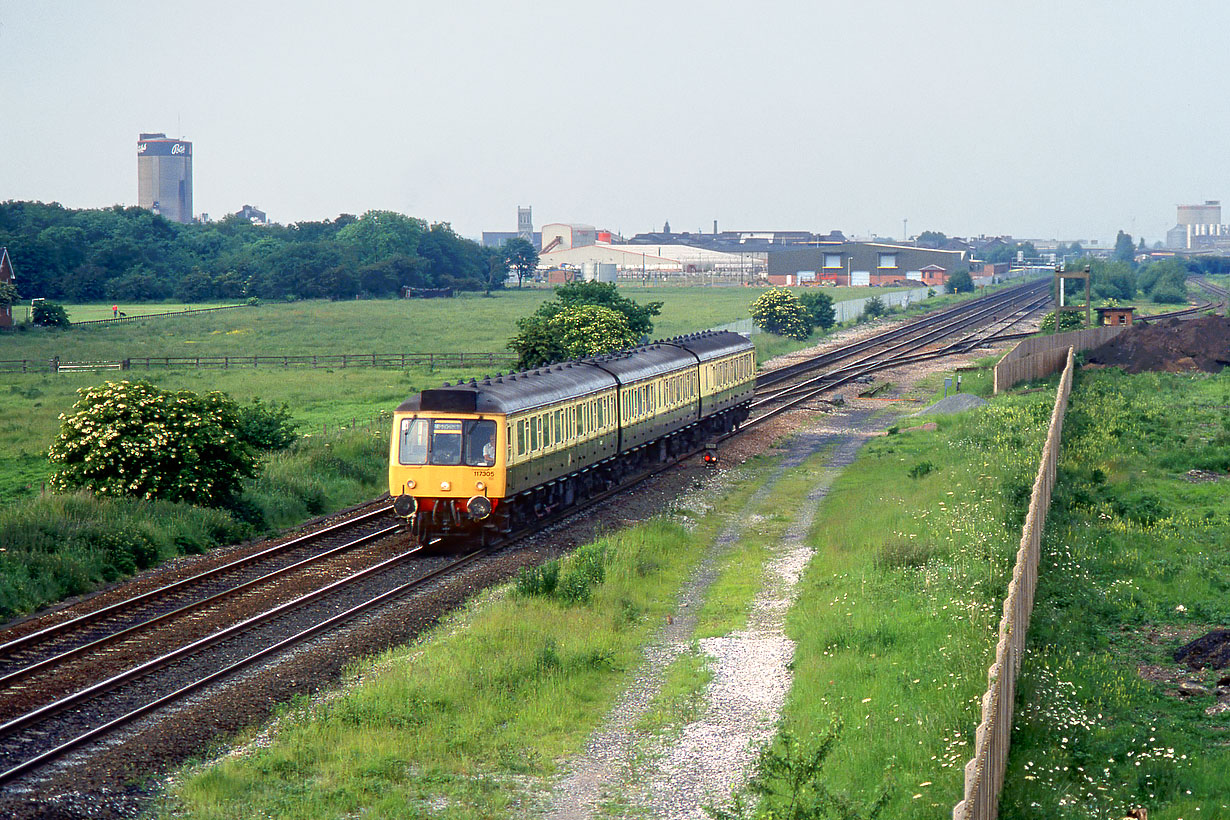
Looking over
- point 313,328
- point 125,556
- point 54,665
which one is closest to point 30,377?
point 313,328

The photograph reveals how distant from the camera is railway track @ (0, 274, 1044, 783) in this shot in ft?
47.1

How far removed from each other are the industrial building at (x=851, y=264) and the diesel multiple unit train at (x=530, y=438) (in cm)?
14048

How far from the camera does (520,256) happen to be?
182625 mm

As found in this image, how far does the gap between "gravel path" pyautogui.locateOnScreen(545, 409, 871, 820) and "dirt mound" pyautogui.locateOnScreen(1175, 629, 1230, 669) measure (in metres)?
4.95

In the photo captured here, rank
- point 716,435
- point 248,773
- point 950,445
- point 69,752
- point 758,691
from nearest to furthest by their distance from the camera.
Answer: point 248,773, point 69,752, point 758,691, point 950,445, point 716,435

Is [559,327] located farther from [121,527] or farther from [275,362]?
[275,362]

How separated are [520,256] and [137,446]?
523ft

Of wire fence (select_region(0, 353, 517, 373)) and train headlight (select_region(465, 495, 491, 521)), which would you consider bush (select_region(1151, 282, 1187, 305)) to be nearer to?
wire fence (select_region(0, 353, 517, 373))

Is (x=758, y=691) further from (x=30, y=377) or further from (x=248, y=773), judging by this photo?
(x=30, y=377)

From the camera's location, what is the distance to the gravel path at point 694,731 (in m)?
12.1

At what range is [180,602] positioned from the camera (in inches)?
790

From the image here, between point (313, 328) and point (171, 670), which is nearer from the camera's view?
point (171, 670)

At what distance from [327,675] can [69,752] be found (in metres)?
3.54

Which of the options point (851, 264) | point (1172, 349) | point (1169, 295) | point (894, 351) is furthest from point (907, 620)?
point (851, 264)
